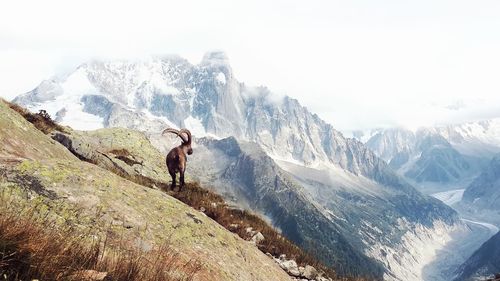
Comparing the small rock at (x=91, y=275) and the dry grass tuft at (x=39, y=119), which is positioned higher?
the small rock at (x=91, y=275)

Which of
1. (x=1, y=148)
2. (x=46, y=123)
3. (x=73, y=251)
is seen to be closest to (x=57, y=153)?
(x=1, y=148)

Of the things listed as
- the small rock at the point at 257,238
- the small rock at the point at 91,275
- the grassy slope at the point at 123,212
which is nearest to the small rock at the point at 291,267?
the small rock at the point at 257,238

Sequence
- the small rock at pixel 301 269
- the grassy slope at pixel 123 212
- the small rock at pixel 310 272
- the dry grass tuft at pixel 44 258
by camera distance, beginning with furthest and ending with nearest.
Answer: the small rock at pixel 310 272, the small rock at pixel 301 269, the grassy slope at pixel 123 212, the dry grass tuft at pixel 44 258

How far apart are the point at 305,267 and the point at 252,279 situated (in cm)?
578

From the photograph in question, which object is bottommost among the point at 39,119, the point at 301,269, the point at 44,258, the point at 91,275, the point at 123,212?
the point at 301,269

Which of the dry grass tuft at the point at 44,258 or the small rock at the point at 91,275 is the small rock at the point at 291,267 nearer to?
the dry grass tuft at the point at 44,258

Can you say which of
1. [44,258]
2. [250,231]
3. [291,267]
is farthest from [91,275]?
[250,231]

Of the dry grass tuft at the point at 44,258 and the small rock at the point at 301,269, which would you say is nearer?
the dry grass tuft at the point at 44,258

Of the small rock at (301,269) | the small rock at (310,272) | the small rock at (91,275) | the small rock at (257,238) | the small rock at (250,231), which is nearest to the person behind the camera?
the small rock at (91,275)

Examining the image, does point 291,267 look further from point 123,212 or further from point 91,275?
point 91,275

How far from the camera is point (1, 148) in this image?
44.5 feet

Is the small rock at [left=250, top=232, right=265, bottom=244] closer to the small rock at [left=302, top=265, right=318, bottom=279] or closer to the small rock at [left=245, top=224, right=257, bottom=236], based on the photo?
the small rock at [left=245, top=224, right=257, bottom=236]

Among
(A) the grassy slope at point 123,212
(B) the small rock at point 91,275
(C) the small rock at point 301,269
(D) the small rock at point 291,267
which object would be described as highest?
(B) the small rock at point 91,275

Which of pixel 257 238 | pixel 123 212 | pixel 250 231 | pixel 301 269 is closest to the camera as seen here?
pixel 123 212
